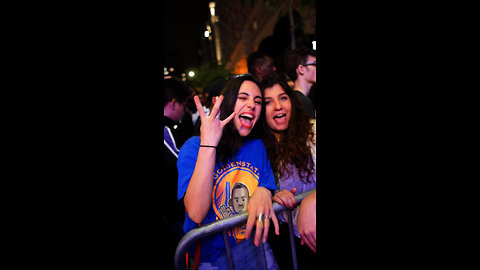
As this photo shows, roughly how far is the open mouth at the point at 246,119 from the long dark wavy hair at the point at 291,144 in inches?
7.1

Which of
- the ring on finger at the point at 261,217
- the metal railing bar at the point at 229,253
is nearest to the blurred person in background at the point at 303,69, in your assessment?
the ring on finger at the point at 261,217

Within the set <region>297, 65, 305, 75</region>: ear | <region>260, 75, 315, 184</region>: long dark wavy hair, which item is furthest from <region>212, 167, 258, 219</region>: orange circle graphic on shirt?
<region>297, 65, 305, 75</region>: ear

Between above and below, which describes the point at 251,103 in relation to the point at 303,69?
below

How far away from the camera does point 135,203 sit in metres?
0.89

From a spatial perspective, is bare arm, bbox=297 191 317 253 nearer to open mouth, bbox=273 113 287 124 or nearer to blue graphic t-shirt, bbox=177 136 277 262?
blue graphic t-shirt, bbox=177 136 277 262

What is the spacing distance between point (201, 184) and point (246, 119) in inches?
16.4

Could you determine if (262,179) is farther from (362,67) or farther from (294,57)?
(294,57)

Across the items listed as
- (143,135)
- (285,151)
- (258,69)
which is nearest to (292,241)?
(285,151)

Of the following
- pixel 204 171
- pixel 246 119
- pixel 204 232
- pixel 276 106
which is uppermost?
pixel 276 106

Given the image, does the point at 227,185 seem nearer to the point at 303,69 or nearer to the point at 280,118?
the point at 280,118

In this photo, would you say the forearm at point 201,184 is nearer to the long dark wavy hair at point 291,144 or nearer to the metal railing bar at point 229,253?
the metal railing bar at point 229,253

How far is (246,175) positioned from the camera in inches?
51.0

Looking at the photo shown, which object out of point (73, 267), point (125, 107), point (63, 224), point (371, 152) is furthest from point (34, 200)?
point (371, 152)

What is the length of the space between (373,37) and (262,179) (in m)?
0.86
